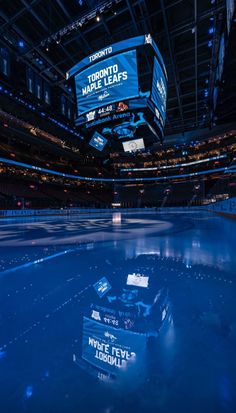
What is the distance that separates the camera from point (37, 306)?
4.67 feet

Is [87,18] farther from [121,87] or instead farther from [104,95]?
[121,87]

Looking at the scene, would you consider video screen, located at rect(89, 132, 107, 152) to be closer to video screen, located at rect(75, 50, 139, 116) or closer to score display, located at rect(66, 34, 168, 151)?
score display, located at rect(66, 34, 168, 151)

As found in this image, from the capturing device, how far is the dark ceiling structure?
343 inches

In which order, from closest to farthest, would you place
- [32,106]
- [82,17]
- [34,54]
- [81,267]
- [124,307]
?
[124,307]
[81,267]
[82,17]
[34,54]
[32,106]

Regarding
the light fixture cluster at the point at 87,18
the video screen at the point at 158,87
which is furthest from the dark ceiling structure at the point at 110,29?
the video screen at the point at 158,87

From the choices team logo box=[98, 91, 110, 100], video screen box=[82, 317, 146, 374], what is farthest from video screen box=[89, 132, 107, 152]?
video screen box=[82, 317, 146, 374]

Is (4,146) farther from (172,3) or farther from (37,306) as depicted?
(37,306)

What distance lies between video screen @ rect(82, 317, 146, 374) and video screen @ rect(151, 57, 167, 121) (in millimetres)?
7733

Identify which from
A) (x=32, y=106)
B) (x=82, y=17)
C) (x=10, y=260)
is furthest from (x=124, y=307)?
(x=32, y=106)

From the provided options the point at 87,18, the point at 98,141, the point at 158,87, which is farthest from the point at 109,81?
the point at 87,18

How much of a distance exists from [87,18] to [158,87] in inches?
181

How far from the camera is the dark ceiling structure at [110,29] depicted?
870 centimetres

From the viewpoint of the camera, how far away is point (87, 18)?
8328 mm

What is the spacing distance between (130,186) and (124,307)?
40558 millimetres
